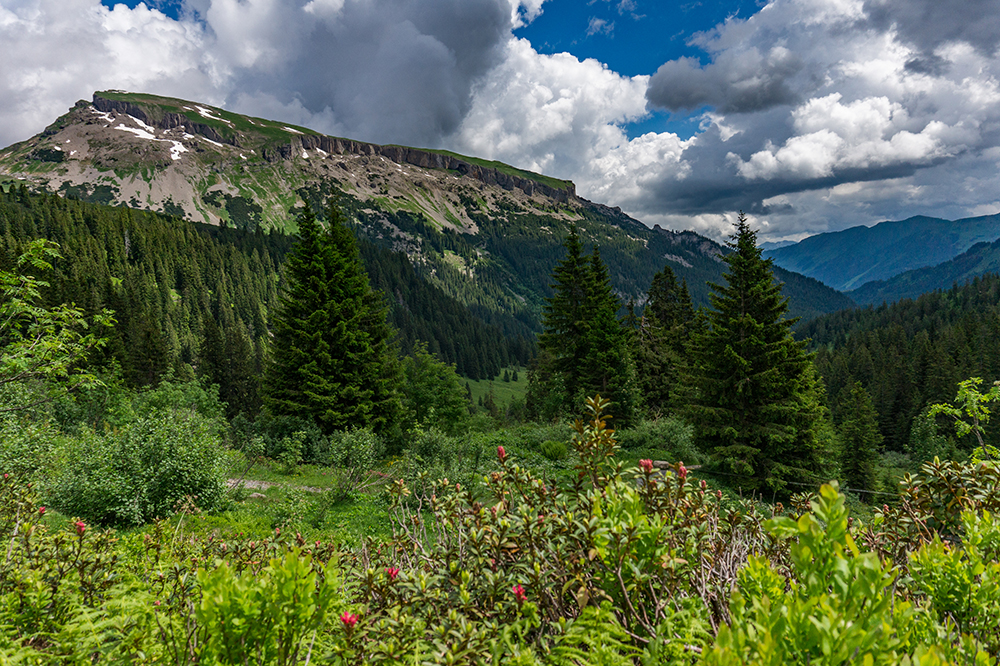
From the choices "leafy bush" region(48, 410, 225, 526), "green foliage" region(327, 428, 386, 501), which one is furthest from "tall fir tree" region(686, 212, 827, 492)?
"leafy bush" region(48, 410, 225, 526)

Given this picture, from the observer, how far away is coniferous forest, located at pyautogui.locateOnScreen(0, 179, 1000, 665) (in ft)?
6.03

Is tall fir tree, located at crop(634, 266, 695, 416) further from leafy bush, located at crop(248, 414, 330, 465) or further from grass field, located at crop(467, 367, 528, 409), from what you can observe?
grass field, located at crop(467, 367, 528, 409)

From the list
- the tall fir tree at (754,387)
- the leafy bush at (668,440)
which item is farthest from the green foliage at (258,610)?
the tall fir tree at (754,387)

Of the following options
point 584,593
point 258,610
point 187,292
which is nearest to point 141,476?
point 258,610

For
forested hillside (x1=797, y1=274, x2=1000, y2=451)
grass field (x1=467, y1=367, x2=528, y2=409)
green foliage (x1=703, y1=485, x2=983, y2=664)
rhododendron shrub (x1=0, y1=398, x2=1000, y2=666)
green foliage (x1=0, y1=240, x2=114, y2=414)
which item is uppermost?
green foliage (x1=0, y1=240, x2=114, y2=414)

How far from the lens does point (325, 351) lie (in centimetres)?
2005

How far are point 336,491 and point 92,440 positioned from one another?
638cm

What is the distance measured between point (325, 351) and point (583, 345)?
13.9 metres

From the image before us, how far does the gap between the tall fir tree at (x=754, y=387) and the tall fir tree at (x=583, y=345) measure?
565 cm

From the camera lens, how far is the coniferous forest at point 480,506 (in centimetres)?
184

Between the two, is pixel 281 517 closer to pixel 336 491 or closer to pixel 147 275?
pixel 336 491

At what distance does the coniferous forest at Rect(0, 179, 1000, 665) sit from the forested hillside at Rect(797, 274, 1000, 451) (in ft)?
132

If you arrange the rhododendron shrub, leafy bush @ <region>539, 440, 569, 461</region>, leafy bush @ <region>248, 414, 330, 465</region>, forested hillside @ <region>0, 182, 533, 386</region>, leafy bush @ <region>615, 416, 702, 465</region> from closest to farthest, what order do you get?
the rhododendron shrub → leafy bush @ <region>539, 440, 569, 461</region> → leafy bush @ <region>615, 416, 702, 465</region> → leafy bush @ <region>248, 414, 330, 465</region> → forested hillside @ <region>0, 182, 533, 386</region>

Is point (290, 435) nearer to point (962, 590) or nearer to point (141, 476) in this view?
point (141, 476)
